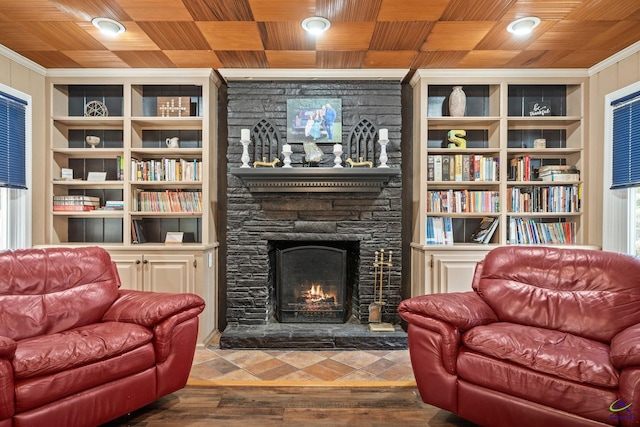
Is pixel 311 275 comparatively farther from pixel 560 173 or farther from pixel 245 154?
pixel 560 173

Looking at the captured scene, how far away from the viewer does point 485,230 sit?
138 inches

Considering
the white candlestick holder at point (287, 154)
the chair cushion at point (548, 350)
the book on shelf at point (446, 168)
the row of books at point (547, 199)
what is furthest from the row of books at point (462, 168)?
the chair cushion at point (548, 350)

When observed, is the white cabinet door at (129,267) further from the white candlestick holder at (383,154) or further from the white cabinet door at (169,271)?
the white candlestick holder at (383,154)

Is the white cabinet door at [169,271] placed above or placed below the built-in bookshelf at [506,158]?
below

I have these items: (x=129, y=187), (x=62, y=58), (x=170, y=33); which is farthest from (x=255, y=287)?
(x=62, y=58)

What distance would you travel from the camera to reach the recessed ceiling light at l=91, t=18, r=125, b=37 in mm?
2510

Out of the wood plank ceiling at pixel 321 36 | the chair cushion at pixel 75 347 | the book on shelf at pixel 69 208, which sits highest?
the wood plank ceiling at pixel 321 36

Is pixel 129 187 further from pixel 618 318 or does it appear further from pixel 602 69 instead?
pixel 602 69

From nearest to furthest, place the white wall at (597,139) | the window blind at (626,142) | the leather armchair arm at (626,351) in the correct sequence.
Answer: the leather armchair arm at (626,351), the window blind at (626,142), the white wall at (597,139)

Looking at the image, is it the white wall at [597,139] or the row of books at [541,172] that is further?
the row of books at [541,172]

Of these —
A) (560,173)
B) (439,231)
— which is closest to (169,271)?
(439,231)

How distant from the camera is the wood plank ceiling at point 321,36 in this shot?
7.68 ft

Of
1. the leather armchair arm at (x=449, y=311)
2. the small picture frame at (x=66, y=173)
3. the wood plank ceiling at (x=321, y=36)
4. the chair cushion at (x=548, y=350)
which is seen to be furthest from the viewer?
the small picture frame at (x=66, y=173)

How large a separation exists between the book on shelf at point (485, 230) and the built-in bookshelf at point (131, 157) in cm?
261
